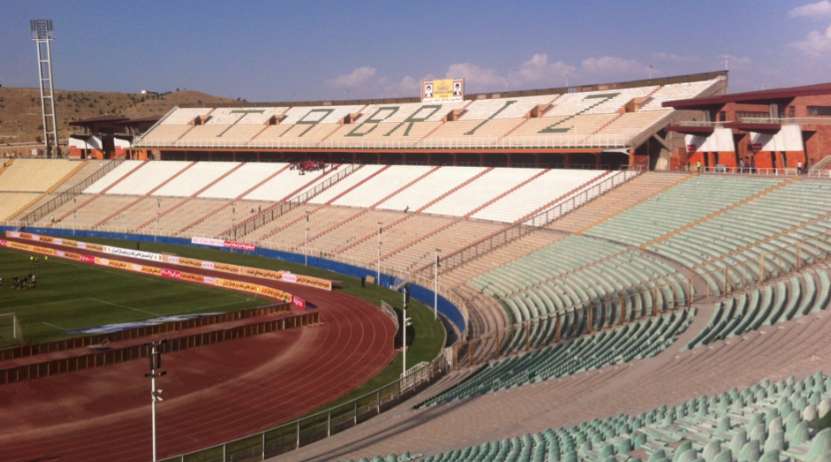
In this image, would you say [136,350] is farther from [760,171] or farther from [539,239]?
[760,171]

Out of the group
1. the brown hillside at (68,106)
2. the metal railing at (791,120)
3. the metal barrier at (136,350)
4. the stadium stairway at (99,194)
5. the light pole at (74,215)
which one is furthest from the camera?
the brown hillside at (68,106)

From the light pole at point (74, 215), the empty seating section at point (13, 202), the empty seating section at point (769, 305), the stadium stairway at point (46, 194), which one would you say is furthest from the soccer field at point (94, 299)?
the empty seating section at point (13, 202)

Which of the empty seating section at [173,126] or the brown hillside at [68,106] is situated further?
the brown hillside at [68,106]

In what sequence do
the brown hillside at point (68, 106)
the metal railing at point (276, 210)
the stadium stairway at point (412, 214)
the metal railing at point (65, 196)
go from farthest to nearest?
the brown hillside at point (68, 106) → the metal railing at point (65, 196) → the metal railing at point (276, 210) → the stadium stairway at point (412, 214)

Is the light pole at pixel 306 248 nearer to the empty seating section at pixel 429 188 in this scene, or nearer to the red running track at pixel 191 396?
the empty seating section at pixel 429 188

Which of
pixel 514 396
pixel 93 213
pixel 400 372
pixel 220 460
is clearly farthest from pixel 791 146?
pixel 93 213

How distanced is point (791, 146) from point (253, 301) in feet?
106

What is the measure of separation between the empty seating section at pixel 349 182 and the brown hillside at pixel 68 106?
73.1m

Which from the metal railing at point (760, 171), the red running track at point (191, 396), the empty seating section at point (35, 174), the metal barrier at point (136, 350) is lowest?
the red running track at point (191, 396)

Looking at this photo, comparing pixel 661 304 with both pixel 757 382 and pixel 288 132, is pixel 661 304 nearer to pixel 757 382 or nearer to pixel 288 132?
pixel 757 382

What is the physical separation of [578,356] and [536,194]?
103 ft

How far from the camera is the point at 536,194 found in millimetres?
54406

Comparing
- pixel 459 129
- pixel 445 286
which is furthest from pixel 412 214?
pixel 445 286

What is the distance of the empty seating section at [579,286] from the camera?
93.4 feet
